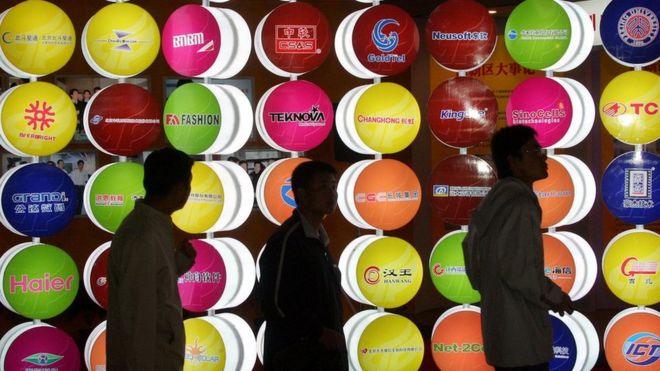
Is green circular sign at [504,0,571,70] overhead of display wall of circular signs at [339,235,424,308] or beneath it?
overhead

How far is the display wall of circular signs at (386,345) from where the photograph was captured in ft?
13.4

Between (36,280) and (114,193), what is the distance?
562mm

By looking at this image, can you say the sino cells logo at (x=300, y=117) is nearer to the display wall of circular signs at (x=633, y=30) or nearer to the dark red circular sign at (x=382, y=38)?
the dark red circular sign at (x=382, y=38)

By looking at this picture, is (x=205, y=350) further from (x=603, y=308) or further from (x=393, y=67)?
(x=603, y=308)

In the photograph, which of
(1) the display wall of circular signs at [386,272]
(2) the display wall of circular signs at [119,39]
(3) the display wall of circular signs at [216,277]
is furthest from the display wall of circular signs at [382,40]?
(3) the display wall of circular signs at [216,277]

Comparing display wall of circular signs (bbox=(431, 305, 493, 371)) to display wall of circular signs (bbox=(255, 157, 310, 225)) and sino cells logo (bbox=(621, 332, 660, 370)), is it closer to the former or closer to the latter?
sino cells logo (bbox=(621, 332, 660, 370))

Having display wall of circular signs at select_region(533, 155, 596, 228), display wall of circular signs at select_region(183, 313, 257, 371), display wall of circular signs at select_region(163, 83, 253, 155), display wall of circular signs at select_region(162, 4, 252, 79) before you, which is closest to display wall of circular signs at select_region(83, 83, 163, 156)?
display wall of circular signs at select_region(163, 83, 253, 155)

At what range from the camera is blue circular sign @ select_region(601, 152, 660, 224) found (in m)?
4.06

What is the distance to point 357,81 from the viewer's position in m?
8.40

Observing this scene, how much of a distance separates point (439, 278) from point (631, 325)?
0.99 m

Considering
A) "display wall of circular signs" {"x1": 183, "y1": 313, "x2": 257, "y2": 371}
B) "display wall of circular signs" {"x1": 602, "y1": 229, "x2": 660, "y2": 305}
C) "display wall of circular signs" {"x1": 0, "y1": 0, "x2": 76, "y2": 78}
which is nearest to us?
"display wall of circular signs" {"x1": 0, "y1": 0, "x2": 76, "y2": 78}

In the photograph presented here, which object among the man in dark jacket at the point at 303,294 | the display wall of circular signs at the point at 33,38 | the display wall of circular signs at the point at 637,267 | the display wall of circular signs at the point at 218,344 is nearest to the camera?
the man in dark jacket at the point at 303,294

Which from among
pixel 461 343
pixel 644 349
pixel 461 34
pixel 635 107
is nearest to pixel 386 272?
pixel 461 343

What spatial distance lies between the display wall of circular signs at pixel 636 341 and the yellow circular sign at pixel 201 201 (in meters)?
2.10
